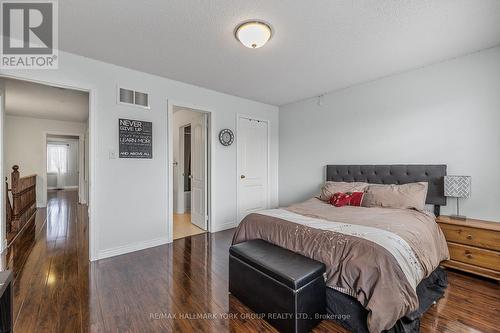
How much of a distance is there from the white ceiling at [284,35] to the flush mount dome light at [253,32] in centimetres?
6

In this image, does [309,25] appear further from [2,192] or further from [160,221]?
[2,192]

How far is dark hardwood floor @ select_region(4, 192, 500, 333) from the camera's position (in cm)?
173

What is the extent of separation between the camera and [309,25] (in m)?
2.15

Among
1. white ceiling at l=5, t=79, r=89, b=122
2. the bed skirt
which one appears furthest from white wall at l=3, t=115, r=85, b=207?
the bed skirt

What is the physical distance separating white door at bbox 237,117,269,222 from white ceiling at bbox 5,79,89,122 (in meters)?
3.08

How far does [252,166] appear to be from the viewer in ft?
15.4

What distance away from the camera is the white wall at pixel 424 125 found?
2.61 metres

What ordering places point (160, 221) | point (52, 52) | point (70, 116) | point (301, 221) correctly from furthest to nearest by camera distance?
point (70, 116)
point (160, 221)
point (52, 52)
point (301, 221)

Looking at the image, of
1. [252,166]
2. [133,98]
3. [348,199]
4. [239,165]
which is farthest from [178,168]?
[348,199]

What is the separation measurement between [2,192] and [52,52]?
1.91 m

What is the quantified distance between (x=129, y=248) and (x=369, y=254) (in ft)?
9.87

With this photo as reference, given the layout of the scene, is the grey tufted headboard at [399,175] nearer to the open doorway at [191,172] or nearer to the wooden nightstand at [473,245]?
the wooden nightstand at [473,245]

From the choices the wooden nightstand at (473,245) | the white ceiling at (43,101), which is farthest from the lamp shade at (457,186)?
the white ceiling at (43,101)

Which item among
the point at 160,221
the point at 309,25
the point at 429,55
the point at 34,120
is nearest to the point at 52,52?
the point at 160,221
